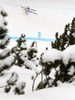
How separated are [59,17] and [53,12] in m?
0.68

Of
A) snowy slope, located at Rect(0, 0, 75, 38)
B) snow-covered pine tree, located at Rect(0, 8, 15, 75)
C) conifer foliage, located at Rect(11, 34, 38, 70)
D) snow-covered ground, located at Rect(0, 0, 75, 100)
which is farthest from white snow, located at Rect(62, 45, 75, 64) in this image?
snowy slope, located at Rect(0, 0, 75, 38)

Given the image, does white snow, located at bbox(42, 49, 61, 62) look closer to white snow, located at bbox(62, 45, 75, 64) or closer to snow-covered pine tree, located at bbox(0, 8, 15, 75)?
white snow, located at bbox(62, 45, 75, 64)

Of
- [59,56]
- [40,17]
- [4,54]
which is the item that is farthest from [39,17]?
[59,56]

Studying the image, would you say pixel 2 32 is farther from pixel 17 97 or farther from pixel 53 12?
pixel 53 12

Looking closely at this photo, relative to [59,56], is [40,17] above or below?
above

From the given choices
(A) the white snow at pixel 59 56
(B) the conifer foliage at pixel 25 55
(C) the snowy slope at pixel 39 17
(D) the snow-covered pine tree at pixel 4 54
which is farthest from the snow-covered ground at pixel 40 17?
(A) the white snow at pixel 59 56

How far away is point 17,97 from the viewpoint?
1943mm

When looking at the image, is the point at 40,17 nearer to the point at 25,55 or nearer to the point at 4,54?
the point at 25,55

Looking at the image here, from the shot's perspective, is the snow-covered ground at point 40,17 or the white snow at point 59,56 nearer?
the white snow at point 59,56

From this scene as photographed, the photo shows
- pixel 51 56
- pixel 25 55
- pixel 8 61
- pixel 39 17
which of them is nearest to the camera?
pixel 51 56

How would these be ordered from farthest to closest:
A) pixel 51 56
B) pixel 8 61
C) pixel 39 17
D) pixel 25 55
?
pixel 39 17 < pixel 25 55 < pixel 8 61 < pixel 51 56

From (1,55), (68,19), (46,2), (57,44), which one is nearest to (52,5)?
(46,2)

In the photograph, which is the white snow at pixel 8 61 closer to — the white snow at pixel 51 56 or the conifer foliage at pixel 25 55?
the white snow at pixel 51 56

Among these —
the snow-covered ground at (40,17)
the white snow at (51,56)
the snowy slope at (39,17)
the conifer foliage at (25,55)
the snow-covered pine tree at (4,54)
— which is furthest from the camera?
the snowy slope at (39,17)
